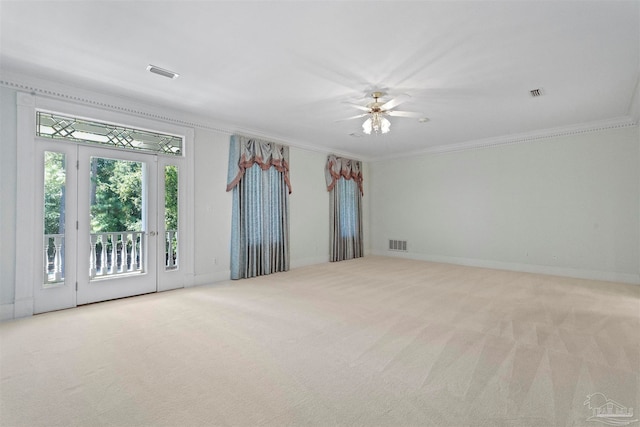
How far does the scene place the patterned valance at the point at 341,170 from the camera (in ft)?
24.5

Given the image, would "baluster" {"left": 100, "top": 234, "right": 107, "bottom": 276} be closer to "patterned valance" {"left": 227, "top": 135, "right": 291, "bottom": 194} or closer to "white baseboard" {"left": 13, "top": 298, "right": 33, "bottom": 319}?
"white baseboard" {"left": 13, "top": 298, "right": 33, "bottom": 319}

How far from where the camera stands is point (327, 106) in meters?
4.54

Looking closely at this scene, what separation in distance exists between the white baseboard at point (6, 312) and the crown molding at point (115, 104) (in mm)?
2482

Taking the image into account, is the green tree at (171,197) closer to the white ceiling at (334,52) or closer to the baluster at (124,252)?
the baluster at (124,252)

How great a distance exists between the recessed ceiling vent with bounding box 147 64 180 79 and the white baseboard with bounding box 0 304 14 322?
3107 millimetres

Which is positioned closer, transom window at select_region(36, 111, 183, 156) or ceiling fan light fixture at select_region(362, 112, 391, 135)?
transom window at select_region(36, 111, 183, 156)

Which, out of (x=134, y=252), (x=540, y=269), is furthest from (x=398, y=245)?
(x=134, y=252)

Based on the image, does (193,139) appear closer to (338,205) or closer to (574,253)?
(338,205)

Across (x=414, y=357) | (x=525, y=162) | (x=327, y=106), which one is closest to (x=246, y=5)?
(x=327, y=106)

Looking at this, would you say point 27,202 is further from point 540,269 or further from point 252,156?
point 540,269

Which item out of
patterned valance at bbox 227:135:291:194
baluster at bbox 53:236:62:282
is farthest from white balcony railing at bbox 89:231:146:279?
patterned valance at bbox 227:135:291:194

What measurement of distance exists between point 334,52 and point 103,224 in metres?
3.76

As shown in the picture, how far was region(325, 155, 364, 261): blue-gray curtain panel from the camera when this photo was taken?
750cm

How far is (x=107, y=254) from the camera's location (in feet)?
13.7
